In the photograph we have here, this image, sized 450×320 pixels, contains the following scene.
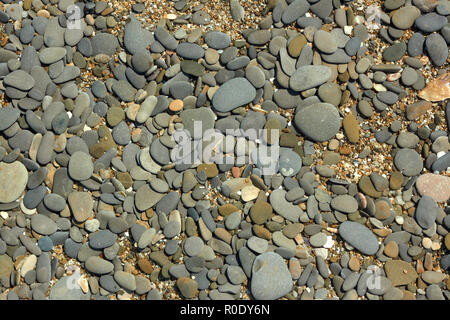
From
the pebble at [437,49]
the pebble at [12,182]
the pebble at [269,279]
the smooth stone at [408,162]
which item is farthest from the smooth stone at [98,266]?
the pebble at [437,49]

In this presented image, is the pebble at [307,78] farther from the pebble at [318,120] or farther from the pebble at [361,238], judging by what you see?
the pebble at [361,238]

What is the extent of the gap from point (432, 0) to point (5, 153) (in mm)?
1361

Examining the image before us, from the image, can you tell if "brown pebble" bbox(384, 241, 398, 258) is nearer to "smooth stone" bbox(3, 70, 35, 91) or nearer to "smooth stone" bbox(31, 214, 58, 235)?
"smooth stone" bbox(31, 214, 58, 235)

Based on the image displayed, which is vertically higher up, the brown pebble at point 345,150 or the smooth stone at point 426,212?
the brown pebble at point 345,150

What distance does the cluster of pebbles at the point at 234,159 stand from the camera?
4.12 ft

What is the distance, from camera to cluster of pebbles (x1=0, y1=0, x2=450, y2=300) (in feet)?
4.12

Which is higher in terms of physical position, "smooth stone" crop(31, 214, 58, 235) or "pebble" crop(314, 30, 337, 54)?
"pebble" crop(314, 30, 337, 54)

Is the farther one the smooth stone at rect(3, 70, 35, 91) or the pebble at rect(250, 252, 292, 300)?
the smooth stone at rect(3, 70, 35, 91)

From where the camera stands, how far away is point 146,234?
1261 millimetres

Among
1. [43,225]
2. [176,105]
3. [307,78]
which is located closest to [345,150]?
[307,78]

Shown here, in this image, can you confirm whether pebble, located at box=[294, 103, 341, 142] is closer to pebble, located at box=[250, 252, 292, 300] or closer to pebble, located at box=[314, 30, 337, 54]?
pebble, located at box=[314, 30, 337, 54]

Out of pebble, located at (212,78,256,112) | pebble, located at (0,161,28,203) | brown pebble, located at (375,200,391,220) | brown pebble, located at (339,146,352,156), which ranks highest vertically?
pebble, located at (212,78,256,112)

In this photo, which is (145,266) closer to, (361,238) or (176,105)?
(176,105)

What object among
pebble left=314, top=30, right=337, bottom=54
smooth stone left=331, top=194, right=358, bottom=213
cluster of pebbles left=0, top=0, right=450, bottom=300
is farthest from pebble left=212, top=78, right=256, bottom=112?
smooth stone left=331, top=194, right=358, bottom=213
